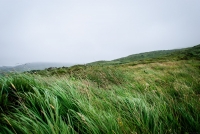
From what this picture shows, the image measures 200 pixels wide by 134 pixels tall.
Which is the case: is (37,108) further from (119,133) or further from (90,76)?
(90,76)

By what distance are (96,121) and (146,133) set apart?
2.04 feet

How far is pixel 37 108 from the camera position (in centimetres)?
208

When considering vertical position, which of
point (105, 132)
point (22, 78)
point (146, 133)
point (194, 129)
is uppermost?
point (22, 78)

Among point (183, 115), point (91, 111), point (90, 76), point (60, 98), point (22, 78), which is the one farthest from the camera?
point (90, 76)

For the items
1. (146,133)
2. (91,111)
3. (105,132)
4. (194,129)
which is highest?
(91,111)

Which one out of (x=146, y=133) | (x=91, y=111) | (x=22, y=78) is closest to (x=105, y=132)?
(x=91, y=111)

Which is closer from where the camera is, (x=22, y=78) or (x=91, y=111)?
(x=91, y=111)

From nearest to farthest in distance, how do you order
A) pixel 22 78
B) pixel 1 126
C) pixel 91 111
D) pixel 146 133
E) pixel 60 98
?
pixel 1 126, pixel 146 133, pixel 91 111, pixel 60 98, pixel 22 78

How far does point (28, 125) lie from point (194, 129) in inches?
85.2

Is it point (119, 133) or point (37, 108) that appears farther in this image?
point (37, 108)

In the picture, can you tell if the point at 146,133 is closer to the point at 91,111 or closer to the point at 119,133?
the point at 119,133

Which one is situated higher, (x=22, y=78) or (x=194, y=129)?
(x=22, y=78)

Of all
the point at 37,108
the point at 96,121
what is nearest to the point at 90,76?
the point at 37,108

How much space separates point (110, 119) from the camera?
5.46ft
